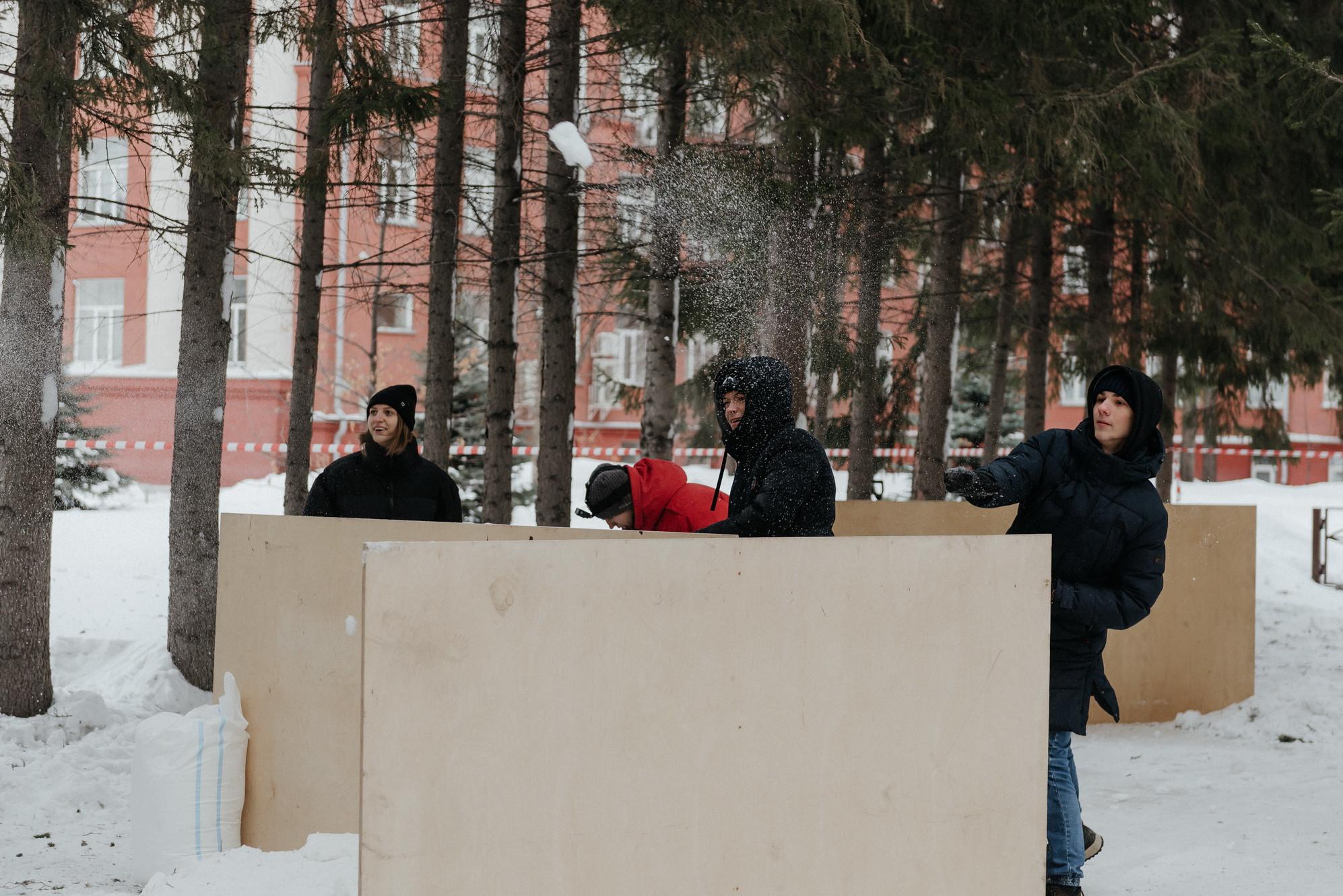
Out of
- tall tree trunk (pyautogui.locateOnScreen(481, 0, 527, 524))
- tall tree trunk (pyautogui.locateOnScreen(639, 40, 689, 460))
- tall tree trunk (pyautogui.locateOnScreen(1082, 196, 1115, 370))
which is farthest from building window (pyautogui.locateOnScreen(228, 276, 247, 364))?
tall tree trunk (pyautogui.locateOnScreen(1082, 196, 1115, 370))

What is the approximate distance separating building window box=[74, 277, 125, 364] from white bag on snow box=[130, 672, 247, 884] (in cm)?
2133

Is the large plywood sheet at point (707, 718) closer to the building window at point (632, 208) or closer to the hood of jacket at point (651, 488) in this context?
the hood of jacket at point (651, 488)

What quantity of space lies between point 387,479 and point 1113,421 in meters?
3.39

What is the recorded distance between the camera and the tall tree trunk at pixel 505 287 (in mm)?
9648

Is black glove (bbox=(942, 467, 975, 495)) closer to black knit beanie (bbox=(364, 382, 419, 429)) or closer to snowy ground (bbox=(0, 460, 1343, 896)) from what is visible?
snowy ground (bbox=(0, 460, 1343, 896))

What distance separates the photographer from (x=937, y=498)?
11805 millimetres

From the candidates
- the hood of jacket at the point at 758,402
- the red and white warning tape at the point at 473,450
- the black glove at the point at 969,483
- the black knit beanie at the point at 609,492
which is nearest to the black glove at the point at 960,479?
the black glove at the point at 969,483

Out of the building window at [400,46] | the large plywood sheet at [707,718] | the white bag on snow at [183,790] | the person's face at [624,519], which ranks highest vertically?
the building window at [400,46]

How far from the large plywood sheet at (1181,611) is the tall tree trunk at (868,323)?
142 inches

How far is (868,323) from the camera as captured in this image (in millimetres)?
12281

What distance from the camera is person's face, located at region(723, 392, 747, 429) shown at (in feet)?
14.3

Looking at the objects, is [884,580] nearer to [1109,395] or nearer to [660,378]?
[1109,395]

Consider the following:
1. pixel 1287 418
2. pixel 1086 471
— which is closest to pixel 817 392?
pixel 1086 471

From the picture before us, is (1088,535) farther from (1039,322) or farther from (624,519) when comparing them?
(1039,322)
